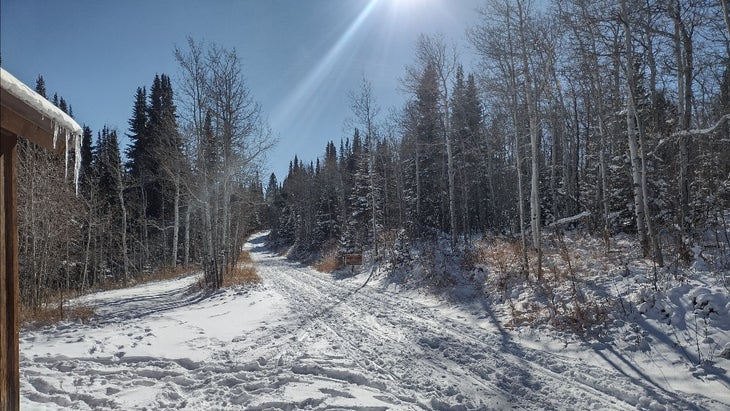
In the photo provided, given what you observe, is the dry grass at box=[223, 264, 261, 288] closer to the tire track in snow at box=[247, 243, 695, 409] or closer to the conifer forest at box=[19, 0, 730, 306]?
the conifer forest at box=[19, 0, 730, 306]

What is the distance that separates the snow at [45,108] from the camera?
268 cm

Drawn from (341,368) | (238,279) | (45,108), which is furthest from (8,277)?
(238,279)

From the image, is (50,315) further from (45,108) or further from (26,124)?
(45,108)

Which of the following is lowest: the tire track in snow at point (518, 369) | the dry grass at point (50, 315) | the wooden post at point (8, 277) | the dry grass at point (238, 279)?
the tire track in snow at point (518, 369)

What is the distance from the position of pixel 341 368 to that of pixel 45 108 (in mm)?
4458

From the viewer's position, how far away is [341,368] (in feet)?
17.1

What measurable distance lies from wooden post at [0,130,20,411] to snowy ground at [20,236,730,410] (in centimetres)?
153

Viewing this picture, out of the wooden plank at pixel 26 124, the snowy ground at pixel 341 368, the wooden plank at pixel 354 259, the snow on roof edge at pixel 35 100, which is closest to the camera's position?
the snow on roof edge at pixel 35 100

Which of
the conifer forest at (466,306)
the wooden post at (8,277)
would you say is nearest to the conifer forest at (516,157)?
the conifer forest at (466,306)

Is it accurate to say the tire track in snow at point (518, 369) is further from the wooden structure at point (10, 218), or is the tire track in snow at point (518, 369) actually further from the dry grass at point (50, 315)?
the dry grass at point (50, 315)

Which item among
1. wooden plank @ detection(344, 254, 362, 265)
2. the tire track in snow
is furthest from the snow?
wooden plank @ detection(344, 254, 362, 265)

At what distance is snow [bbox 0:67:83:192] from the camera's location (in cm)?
268

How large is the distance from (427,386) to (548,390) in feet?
4.86

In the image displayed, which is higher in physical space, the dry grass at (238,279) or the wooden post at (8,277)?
the wooden post at (8,277)
